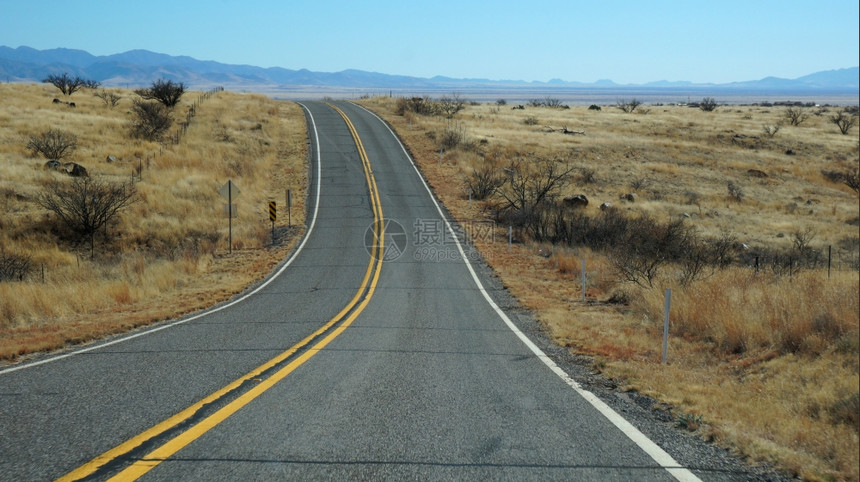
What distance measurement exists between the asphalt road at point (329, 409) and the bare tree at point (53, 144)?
25.4m

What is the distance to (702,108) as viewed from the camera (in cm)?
8388

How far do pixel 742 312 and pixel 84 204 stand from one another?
23640 mm

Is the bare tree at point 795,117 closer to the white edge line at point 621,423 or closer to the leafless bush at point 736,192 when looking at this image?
the leafless bush at point 736,192

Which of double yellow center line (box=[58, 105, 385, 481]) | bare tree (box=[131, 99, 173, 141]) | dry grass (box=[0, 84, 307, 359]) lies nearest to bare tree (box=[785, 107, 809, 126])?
dry grass (box=[0, 84, 307, 359])

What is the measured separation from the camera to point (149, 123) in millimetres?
42656

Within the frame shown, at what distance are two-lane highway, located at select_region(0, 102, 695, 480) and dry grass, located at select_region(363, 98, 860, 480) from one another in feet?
3.70

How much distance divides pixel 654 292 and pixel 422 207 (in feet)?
60.6

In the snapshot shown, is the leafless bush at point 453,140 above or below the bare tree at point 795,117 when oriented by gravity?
below

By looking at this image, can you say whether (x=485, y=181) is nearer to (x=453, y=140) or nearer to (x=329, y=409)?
(x=453, y=140)

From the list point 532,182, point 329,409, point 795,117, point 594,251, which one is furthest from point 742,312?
point 532,182

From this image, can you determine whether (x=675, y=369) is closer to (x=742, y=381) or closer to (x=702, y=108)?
(x=742, y=381)

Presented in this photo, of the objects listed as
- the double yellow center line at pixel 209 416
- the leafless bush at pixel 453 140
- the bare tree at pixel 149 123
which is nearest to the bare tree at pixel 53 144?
the bare tree at pixel 149 123

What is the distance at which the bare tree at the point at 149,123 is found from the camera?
40875 millimetres

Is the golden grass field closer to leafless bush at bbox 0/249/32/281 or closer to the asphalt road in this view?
leafless bush at bbox 0/249/32/281
